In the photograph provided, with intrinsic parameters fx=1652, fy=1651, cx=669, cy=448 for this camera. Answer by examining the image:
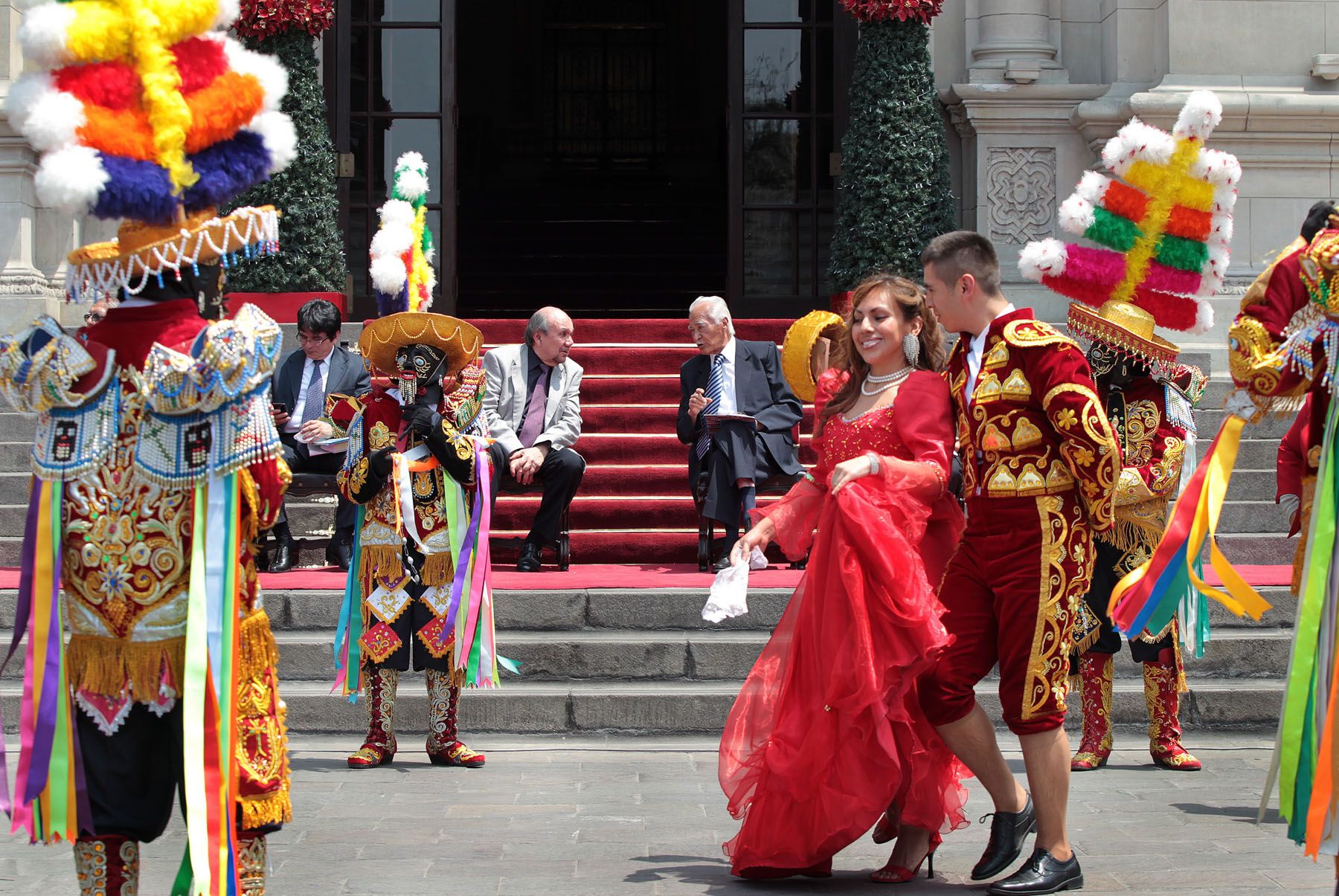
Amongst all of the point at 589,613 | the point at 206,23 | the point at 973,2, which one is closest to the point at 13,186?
the point at 589,613

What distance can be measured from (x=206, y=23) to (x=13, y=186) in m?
8.09

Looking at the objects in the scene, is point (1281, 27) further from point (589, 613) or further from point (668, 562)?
point (589, 613)

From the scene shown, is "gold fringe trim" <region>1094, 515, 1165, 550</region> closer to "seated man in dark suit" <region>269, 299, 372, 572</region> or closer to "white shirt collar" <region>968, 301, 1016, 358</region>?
"white shirt collar" <region>968, 301, 1016, 358</region>

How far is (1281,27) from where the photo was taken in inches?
473

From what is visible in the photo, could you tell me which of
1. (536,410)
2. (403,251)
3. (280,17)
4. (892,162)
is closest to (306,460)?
(536,410)

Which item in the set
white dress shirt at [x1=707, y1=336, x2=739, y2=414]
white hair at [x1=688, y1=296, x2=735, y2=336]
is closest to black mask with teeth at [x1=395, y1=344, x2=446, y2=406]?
white dress shirt at [x1=707, y1=336, x2=739, y2=414]

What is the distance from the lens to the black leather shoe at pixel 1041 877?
4.86 m

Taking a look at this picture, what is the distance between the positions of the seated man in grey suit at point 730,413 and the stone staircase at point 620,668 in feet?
4.15

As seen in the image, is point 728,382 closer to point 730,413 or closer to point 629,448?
point 730,413

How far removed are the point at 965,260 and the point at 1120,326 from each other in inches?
65.5

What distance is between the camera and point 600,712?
761cm

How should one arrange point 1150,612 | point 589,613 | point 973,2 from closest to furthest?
point 1150,612
point 589,613
point 973,2

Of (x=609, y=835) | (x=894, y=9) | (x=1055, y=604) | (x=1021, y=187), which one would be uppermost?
(x=894, y=9)

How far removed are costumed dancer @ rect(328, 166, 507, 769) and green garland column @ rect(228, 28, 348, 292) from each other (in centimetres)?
472
